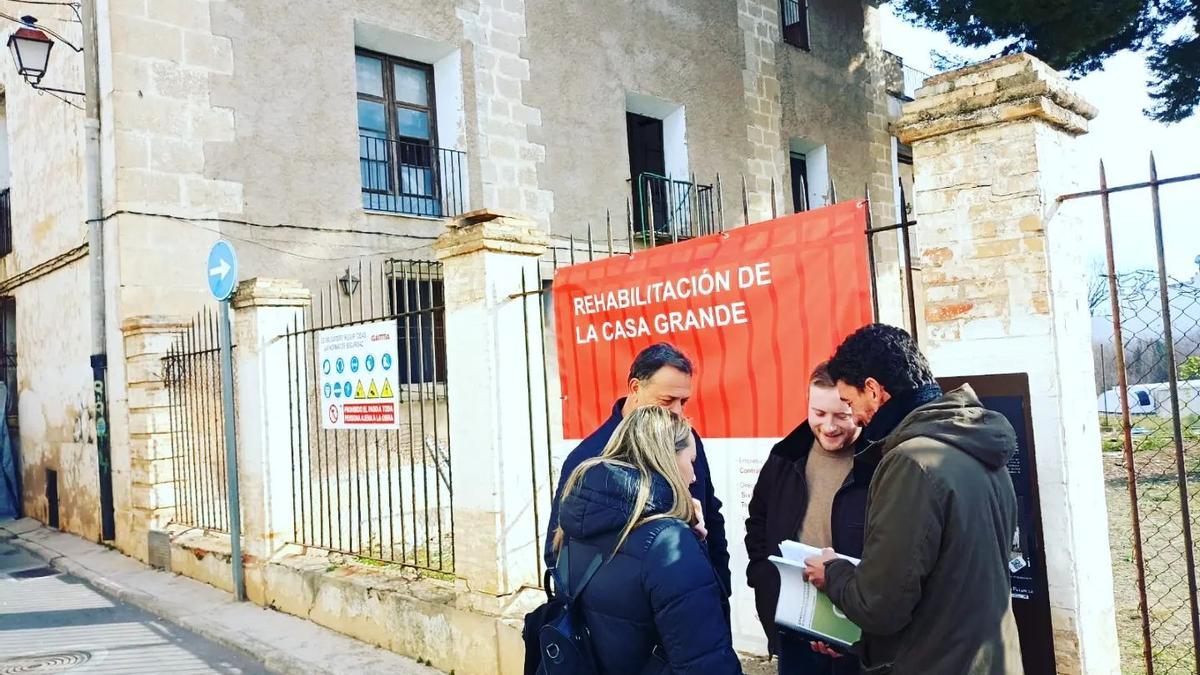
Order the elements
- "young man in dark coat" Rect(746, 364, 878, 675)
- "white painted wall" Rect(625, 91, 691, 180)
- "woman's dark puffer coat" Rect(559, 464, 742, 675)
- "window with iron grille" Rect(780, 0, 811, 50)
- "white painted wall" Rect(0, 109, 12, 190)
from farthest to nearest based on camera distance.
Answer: "window with iron grille" Rect(780, 0, 811, 50)
"white painted wall" Rect(0, 109, 12, 190)
"white painted wall" Rect(625, 91, 691, 180)
"young man in dark coat" Rect(746, 364, 878, 675)
"woman's dark puffer coat" Rect(559, 464, 742, 675)

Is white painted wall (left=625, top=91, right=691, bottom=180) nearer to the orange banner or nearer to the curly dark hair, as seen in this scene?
the orange banner

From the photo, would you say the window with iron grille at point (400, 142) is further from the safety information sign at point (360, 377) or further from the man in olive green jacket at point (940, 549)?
the man in olive green jacket at point (940, 549)

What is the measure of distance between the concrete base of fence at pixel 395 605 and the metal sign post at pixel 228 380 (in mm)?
123

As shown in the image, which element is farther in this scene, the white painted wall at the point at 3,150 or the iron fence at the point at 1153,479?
the white painted wall at the point at 3,150

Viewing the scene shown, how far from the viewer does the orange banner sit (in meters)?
3.39

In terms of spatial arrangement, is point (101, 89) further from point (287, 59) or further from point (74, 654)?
point (74, 654)

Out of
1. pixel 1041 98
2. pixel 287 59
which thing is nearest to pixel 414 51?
pixel 287 59

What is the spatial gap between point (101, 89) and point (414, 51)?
11.9ft

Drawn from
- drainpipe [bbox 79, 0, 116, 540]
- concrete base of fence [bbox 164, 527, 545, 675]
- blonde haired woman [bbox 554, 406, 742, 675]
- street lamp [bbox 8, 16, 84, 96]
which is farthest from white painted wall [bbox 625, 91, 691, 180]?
blonde haired woman [bbox 554, 406, 742, 675]

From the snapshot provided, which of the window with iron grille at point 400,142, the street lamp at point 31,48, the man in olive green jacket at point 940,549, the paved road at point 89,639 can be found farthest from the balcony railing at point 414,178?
the man in olive green jacket at point 940,549

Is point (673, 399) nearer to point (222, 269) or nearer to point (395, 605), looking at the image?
point (395, 605)

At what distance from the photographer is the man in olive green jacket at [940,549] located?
6.93 feet

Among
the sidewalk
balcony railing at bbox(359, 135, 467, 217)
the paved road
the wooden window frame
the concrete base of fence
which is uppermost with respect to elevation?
the wooden window frame

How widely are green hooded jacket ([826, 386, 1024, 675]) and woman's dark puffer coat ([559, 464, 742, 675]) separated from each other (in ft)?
1.27
